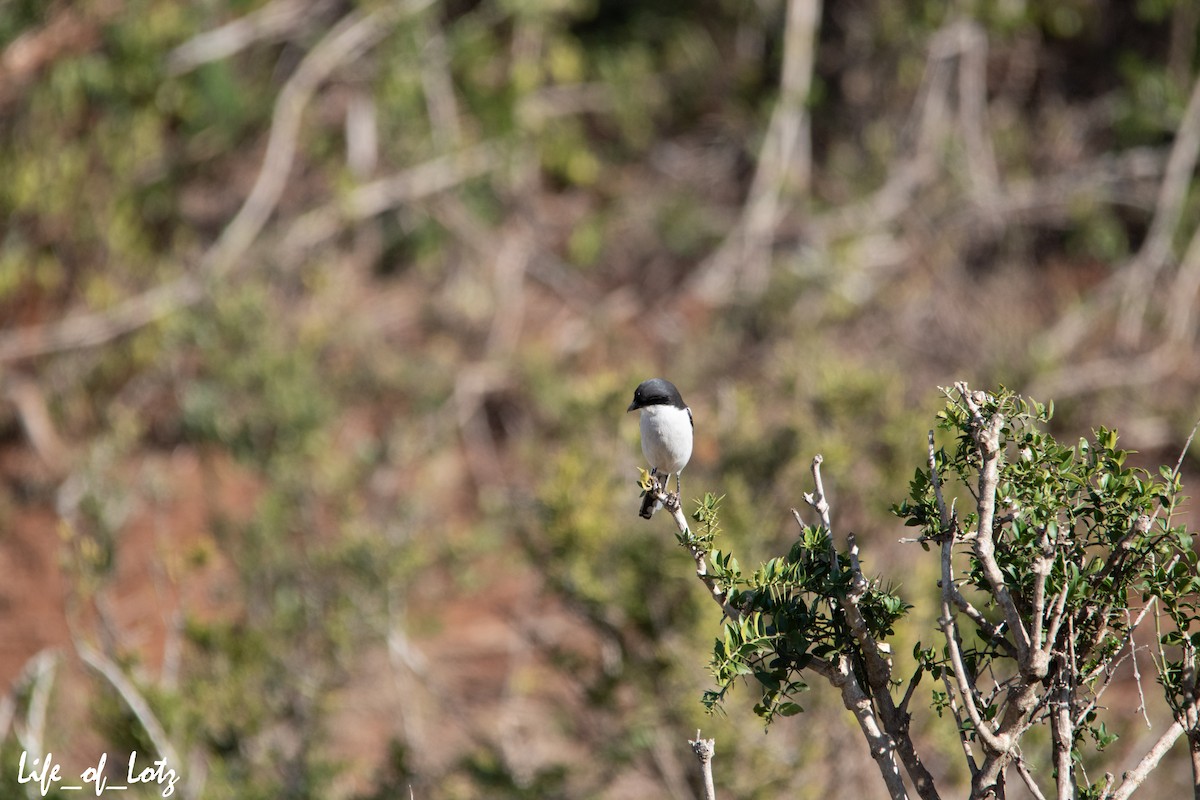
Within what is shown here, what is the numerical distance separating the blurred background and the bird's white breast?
2.06 metres

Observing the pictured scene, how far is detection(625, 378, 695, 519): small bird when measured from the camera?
3973 mm

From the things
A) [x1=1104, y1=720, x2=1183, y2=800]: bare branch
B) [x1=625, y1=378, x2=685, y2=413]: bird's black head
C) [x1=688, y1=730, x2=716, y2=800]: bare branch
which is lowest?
[x1=1104, y1=720, x2=1183, y2=800]: bare branch

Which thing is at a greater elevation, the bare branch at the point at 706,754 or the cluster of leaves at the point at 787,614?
the cluster of leaves at the point at 787,614

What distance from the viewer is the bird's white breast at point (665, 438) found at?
13.0 ft

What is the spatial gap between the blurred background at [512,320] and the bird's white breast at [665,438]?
2060mm

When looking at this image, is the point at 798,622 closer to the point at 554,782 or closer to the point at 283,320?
the point at 554,782

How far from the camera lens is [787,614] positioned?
10.4ft

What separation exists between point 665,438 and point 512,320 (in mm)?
7465

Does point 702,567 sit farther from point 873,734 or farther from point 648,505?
point 648,505

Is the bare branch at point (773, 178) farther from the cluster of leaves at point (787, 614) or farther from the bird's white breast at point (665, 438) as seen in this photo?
the cluster of leaves at point (787, 614)

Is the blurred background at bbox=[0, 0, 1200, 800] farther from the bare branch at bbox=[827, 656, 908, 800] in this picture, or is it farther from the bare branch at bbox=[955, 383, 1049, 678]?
Answer: the bare branch at bbox=[955, 383, 1049, 678]

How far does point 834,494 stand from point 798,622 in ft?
12.5

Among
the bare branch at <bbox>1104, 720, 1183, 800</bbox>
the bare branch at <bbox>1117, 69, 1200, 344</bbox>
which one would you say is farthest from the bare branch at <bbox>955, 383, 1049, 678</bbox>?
the bare branch at <bbox>1117, 69, 1200, 344</bbox>

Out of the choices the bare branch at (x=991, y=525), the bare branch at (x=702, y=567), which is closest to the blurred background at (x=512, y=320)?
the bare branch at (x=702, y=567)
